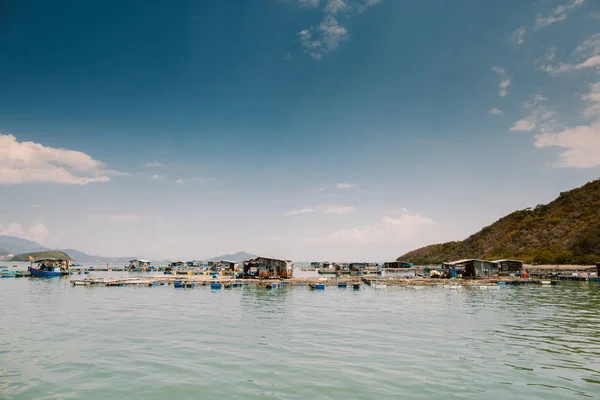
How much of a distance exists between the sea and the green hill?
3477 inches

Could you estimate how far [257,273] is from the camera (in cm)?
7919

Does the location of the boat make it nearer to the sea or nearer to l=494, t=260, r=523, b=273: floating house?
the sea

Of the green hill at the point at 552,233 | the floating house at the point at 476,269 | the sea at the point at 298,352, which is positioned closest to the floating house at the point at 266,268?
the sea at the point at 298,352

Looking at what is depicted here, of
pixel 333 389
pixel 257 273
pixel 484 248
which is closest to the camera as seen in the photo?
pixel 333 389

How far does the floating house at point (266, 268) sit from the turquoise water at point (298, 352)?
121 feet

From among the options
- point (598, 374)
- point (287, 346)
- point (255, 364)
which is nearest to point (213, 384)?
point (255, 364)

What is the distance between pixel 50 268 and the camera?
95.9 metres

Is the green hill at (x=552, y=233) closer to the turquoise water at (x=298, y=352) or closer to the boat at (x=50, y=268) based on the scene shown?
the turquoise water at (x=298, y=352)

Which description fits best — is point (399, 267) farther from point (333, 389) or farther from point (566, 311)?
point (333, 389)

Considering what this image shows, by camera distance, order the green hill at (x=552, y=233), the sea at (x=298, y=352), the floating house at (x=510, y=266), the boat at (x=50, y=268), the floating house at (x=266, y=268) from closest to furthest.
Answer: the sea at (x=298, y=352) < the floating house at (x=266, y=268) < the boat at (x=50, y=268) < the floating house at (x=510, y=266) < the green hill at (x=552, y=233)

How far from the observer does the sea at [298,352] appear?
16156 millimetres

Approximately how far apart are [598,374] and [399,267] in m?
155

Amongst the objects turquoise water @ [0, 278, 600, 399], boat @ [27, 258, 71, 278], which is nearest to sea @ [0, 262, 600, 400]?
turquoise water @ [0, 278, 600, 399]

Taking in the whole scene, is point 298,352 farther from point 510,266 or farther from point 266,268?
point 510,266
